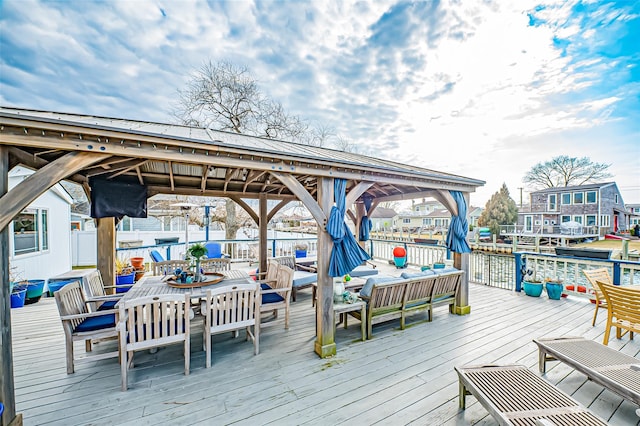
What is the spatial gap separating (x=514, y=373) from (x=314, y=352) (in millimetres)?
2298

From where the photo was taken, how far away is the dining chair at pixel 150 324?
260cm

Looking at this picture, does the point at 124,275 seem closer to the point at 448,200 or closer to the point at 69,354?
the point at 69,354

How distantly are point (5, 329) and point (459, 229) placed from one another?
20.3ft

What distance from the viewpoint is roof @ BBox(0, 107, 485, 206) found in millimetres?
2107

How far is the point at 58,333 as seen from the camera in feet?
13.0

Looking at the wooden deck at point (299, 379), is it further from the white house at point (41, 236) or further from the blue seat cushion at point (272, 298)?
the white house at point (41, 236)

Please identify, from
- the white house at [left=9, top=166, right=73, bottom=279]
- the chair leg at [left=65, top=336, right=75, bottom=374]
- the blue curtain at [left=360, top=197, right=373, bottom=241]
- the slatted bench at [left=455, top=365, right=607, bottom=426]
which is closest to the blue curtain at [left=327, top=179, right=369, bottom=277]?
the slatted bench at [left=455, top=365, right=607, bottom=426]

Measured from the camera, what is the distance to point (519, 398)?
2.00m

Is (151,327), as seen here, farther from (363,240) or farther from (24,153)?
(363,240)

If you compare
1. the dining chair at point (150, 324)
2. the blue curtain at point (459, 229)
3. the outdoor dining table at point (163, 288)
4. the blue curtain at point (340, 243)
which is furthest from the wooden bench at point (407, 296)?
the dining chair at point (150, 324)

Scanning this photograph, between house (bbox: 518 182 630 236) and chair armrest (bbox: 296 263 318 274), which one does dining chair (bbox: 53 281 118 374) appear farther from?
house (bbox: 518 182 630 236)

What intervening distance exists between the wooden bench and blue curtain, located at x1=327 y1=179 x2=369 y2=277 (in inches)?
25.5

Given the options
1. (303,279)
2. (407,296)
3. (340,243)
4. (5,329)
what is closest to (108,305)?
(5,329)

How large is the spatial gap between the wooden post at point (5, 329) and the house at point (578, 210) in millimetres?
31050
